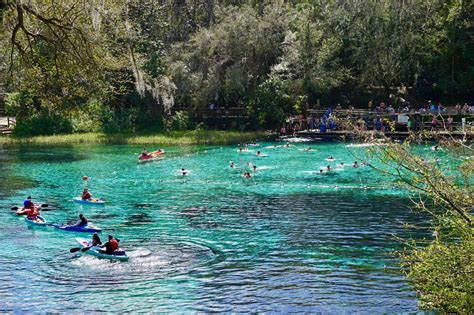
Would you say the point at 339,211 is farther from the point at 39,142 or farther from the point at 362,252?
the point at 39,142

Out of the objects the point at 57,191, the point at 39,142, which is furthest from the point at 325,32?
the point at 57,191

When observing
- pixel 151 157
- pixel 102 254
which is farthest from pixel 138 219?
pixel 151 157

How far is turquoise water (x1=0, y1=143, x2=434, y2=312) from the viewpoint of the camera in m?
21.7

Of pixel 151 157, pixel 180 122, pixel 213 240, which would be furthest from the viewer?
pixel 180 122

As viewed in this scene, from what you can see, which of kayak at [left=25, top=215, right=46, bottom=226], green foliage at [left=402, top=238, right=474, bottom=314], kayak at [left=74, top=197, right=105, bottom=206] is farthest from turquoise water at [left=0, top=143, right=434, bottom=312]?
green foliage at [left=402, top=238, right=474, bottom=314]

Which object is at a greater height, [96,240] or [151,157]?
[151,157]

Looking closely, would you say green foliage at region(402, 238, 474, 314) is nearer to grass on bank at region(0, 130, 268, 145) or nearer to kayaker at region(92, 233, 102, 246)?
kayaker at region(92, 233, 102, 246)

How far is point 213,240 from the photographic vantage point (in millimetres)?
28953

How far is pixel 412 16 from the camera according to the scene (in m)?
65.3

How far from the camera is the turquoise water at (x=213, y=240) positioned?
2167 centimetres

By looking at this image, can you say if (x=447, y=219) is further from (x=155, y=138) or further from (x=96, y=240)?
(x=155, y=138)

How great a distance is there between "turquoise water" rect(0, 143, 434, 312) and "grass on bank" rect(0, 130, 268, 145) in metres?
13.9

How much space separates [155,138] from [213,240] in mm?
38260

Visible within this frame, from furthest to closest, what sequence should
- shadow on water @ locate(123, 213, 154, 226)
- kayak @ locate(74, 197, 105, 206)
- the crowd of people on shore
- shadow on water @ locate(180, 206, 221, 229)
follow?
1. the crowd of people on shore
2. kayak @ locate(74, 197, 105, 206)
3. shadow on water @ locate(123, 213, 154, 226)
4. shadow on water @ locate(180, 206, 221, 229)
